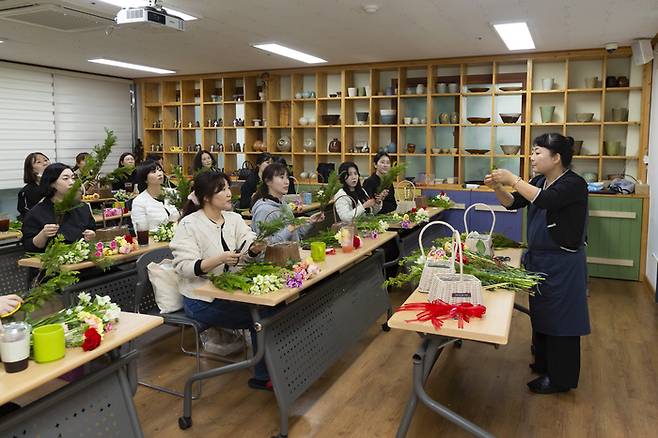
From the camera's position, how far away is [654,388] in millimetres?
Result: 3688

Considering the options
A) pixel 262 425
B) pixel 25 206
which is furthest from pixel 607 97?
pixel 25 206

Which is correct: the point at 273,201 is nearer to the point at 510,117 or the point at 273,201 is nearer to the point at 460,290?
the point at 460,290

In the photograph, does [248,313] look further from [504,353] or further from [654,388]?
[654,388]

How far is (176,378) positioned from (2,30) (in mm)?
4459

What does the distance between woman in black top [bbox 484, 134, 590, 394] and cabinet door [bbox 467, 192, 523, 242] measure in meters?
3.90

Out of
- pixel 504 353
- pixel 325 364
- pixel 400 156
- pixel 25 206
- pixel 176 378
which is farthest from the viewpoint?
pixel 400 156

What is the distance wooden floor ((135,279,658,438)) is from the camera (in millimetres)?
3164

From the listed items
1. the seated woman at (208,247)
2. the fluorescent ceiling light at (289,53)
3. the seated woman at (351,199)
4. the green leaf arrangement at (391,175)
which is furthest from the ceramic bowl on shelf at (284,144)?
the seated woman at (208,247)

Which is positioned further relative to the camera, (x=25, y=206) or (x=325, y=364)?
(x=25, y=206)

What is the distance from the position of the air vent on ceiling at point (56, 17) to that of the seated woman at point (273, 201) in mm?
2365

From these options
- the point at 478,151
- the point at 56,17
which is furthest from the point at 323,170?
the point at 56,17

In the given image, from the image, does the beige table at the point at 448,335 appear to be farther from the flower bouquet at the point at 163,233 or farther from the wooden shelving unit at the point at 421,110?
the wooden shelving unit at the point at 421,110

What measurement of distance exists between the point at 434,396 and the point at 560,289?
3.42ft

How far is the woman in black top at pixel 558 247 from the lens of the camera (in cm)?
324
